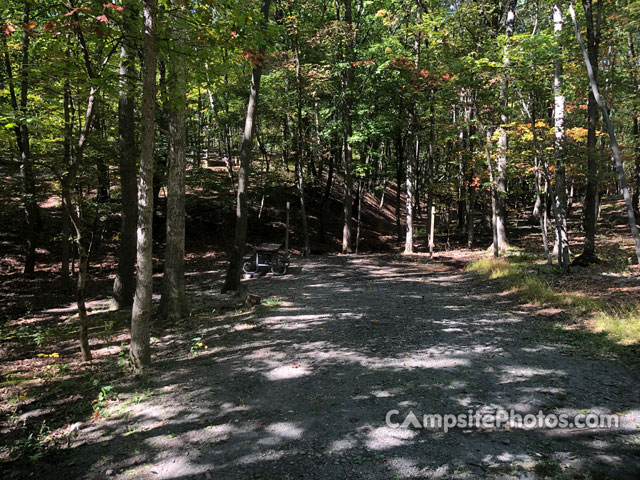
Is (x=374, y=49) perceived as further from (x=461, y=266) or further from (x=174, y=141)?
(x=174, y=141)

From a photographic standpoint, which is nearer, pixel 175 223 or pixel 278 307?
pixel 175 223

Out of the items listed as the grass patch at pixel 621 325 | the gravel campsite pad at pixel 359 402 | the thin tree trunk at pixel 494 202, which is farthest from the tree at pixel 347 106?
the grass patch at pixel 621 325

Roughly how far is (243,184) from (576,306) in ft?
27.7

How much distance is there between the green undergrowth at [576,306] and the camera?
20.1 feet

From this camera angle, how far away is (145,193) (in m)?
5.20

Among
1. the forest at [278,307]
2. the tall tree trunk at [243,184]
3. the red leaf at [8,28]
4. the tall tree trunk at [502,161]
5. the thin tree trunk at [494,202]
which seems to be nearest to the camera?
the forest at [278,307]

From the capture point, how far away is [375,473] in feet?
9.83

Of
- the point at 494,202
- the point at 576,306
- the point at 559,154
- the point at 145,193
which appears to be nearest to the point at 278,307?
the point at 145,193

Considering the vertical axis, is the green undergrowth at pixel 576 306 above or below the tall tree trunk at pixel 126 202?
below

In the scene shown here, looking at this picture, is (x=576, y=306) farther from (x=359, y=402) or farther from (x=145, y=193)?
(x=145, y=193)

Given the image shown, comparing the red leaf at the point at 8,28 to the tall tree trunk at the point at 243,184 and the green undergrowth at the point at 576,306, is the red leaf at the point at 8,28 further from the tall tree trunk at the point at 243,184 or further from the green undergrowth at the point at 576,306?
the green undergrowth at the point at 576,306

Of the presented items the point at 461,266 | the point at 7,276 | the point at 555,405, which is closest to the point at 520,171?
the point at 461,266

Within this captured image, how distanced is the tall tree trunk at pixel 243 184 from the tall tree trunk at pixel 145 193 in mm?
4432

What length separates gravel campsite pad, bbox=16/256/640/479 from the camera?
10.4 feet
